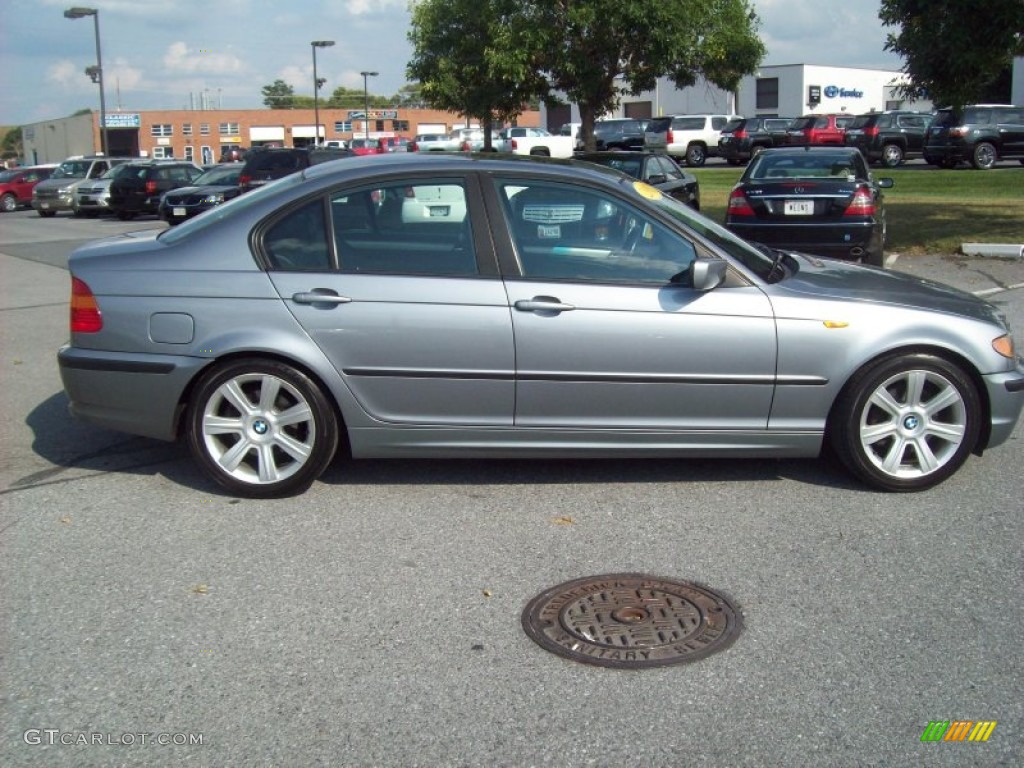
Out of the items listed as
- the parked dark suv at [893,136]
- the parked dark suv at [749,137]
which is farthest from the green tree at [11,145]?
the parked dark suv at [893,136]

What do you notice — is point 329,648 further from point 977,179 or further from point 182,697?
point 977,179

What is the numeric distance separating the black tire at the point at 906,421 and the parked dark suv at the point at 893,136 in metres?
31.1

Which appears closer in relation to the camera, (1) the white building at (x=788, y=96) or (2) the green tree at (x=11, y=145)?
(1) the white building at (x=788, y=96)

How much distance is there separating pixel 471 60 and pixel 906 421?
15.4 meters

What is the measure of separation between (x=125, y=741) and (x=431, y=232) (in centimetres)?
281

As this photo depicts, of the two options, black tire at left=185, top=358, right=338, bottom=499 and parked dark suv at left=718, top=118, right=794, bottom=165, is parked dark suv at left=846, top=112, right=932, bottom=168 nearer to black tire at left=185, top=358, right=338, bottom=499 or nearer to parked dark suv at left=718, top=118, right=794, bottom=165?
parked dark suv at left=718, top=118, right=794, bottom=165

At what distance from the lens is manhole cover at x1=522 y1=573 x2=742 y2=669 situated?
11.9 feet

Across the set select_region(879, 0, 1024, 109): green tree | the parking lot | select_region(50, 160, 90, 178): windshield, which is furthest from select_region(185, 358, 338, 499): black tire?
select_region(50, 160, 90, 178): windshield

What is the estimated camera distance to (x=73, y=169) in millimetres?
33719

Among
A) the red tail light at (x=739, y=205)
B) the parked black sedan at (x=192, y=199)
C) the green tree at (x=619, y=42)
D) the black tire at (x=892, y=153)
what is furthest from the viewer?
the black tire at (x=892, y=153)

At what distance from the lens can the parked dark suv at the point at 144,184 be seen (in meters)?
27.0

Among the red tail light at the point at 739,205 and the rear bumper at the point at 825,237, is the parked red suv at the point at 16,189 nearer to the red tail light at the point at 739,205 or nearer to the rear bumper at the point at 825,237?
the red tail light at the point at 739,205

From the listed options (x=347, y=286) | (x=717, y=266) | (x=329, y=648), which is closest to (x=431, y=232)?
(x=347, y=286)

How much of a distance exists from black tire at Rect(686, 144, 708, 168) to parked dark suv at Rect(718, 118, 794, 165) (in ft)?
3.40
